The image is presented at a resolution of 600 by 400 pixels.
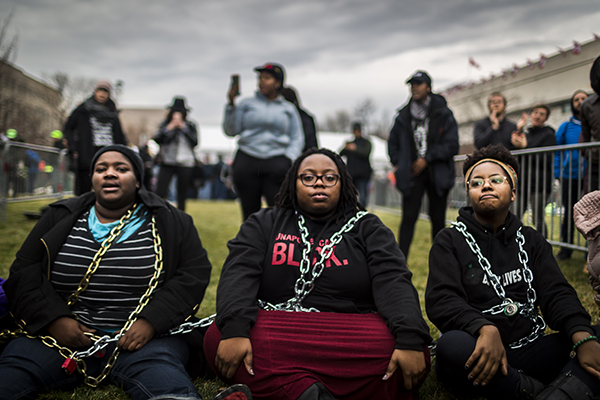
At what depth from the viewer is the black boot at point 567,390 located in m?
1.98

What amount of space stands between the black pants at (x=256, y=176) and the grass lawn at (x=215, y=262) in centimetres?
99

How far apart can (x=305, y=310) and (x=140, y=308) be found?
93cm

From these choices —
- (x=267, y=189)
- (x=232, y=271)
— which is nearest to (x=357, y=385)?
(x=232, y=271)

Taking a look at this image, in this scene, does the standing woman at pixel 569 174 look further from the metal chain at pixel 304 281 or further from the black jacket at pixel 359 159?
the black jacket at pixel 359 159

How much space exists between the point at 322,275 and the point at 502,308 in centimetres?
95

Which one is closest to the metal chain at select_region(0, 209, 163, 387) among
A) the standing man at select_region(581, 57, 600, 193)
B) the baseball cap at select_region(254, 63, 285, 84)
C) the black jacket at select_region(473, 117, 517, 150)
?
the baseball cap at select_region(254, 63, 285, 84)

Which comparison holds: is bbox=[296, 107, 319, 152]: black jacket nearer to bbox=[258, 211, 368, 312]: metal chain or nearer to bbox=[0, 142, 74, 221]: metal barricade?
bbox=[258, 211, 368, 312]: metal chain

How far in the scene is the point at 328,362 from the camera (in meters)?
2.09

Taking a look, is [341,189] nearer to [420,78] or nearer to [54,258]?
[54,258]

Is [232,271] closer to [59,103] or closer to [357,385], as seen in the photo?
[357,385]

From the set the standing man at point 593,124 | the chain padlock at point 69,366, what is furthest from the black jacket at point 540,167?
the chain padlock at point 69,366

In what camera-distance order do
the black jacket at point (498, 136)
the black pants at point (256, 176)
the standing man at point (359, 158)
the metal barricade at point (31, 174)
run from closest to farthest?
the black pants at point (256, 176)
the black jacket at point (498, 136)
the metal barricade at point (31, 174)
the standing man at point (359, 158)

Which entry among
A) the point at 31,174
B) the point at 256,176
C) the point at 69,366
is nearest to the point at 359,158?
the point at 256,176

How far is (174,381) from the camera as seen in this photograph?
2.14 meters
